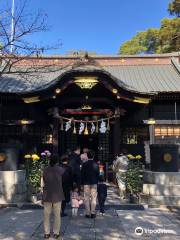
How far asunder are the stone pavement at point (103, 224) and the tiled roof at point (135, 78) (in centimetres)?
682

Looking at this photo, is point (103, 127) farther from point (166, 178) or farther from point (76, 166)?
point (76, 166)

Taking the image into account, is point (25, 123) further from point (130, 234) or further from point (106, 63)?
point (130, 234)

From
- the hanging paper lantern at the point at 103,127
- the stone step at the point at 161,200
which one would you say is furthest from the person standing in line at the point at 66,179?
the hanging paper lantern at the point at 103,127

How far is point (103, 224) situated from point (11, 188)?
13.4 ft

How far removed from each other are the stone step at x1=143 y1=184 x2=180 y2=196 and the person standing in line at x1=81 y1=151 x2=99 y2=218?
2723 mm

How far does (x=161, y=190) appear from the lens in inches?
470

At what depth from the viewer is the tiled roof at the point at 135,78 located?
17.8 meters

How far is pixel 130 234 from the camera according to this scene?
26.9ft

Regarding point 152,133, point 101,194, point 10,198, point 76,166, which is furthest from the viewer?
point 152,133

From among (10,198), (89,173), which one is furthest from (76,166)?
(10,198)

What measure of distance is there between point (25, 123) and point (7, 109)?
1.22 meters

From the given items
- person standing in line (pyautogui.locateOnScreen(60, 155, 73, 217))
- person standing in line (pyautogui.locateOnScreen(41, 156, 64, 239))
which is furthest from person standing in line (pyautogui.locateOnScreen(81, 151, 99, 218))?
person standing in line (pyautogui.locateOnScreen(41, 156, 64, 239))

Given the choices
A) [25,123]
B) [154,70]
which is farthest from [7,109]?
[154,70]

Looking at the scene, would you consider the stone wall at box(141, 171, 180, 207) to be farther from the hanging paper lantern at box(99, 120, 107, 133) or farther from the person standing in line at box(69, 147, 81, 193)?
the hanging paper lantern at box(99, 120, 107, 133)
